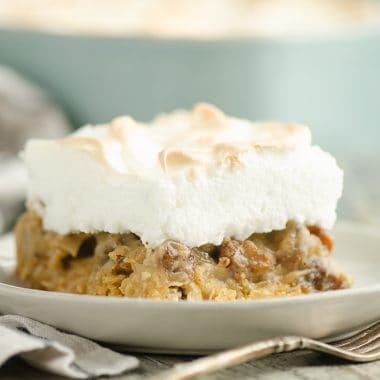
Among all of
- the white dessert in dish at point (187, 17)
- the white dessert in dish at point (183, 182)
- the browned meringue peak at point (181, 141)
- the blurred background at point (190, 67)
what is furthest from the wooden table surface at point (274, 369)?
the white dessert in dish at point (187, 17)

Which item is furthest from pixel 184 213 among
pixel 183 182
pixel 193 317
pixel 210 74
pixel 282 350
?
pixel 210 74

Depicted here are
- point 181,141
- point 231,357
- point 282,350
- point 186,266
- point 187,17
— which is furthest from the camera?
point 187,17

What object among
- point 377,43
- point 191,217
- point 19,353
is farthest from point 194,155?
point 377,43

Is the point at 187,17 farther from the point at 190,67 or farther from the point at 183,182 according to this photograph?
the point at 183,182

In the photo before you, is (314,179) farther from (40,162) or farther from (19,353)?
(19,353)

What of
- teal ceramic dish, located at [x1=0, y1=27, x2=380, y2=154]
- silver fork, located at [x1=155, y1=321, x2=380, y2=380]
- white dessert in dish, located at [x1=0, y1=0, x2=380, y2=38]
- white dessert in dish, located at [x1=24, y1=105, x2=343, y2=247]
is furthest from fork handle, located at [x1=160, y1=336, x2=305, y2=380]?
white dessert in dish, located at [x1=0, y1=0, x2=380, y2=38]

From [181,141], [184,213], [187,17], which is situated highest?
[187,17]

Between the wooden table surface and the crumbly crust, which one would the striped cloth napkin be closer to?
the wooden table surface
